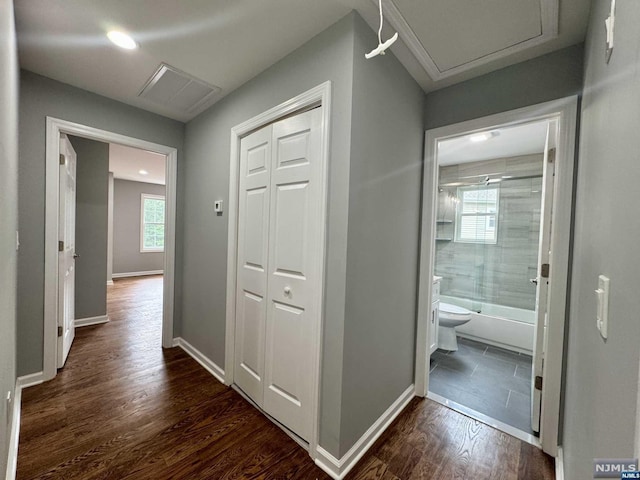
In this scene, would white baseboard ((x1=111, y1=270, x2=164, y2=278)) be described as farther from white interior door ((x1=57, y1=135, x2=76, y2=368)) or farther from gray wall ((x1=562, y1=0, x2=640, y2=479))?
gray wall ((x1=562, y1=0, x2=640, y2=479))

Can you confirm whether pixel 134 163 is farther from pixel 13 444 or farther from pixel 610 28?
pixel 610 28

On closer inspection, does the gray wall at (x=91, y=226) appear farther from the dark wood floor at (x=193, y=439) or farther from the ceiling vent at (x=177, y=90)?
the ceiling vent at (x=177, y=90)

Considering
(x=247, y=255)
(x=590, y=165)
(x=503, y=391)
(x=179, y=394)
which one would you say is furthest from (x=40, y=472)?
(x=503, y=391)

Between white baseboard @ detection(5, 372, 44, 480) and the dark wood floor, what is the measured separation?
0.04 meters

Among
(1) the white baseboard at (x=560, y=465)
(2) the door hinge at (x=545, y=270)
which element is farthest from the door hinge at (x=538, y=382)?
(2) the door hinge at (x=545, y=270)

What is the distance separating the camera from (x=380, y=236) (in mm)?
1624

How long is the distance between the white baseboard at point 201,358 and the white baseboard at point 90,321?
1451mm

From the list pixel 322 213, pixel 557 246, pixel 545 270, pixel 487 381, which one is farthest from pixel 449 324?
pixel 322 213

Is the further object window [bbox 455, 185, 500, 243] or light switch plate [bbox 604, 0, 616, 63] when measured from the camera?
window [bbox 455, 185, 500, 243]

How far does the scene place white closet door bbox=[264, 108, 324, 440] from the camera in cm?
150

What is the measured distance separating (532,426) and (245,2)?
10.3 ft

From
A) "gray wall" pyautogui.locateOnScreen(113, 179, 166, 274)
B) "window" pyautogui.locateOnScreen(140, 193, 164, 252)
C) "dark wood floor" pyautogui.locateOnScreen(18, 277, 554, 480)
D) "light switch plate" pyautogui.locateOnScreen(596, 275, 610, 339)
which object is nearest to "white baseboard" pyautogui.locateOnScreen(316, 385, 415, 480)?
"dark wood floor" pyautogui.locateOnScreen(18, 277, 554, 480)

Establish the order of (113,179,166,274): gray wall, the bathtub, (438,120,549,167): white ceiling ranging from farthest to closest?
(113,179,166,274): gray wall < the bathtub < (438,120,549,167): white ceiling

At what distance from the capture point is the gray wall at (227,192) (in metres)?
1.38
